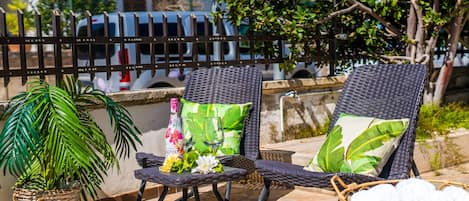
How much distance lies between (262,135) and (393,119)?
6.33 ft

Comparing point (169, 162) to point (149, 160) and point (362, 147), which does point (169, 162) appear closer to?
point (149, 160)

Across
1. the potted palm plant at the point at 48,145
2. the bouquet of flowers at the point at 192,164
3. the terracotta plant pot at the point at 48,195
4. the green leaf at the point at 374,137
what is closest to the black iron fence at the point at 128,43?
the potted palm plant at the point at 48,145

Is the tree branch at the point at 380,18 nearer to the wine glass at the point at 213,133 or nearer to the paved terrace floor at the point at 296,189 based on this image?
the paved terrace floor at the point at 296,189

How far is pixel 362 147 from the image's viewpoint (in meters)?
3.63

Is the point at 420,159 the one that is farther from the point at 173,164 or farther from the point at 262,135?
the point at 173,164

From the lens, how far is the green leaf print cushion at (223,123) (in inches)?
160

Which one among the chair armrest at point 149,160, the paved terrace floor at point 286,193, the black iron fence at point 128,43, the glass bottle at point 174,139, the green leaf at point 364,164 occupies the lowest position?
the paved terrace floor at point 286,193

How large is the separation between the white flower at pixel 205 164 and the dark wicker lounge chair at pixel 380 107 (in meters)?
0.30

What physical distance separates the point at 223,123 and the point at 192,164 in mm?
743

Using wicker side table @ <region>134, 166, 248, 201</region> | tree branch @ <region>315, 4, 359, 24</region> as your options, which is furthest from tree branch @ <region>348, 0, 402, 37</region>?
wicker side table @ <region>134, 166, 248, 201</region>

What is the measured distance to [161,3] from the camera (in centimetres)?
1692

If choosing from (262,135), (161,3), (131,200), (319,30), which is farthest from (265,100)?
(161,3)

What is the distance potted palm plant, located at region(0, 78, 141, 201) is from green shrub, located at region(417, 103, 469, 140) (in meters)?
2.87

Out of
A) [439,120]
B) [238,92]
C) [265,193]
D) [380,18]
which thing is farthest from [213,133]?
[380,18]
